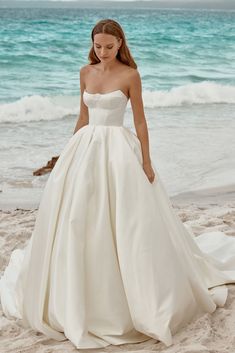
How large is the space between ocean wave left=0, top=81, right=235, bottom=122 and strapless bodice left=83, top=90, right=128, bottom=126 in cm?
713

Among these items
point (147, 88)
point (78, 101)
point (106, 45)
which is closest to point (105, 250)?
point (106, 45)

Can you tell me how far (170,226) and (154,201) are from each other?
0.55 ft

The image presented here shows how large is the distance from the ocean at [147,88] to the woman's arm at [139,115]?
2.89 metres

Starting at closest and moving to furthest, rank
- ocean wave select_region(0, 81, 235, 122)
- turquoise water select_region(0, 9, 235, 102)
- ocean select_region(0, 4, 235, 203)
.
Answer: ocean select_region(0, 4, 235, 203)
ocean wave select_region(0, 81, 235, 122)
turquoise water select_region(0, 9, 235, 102)

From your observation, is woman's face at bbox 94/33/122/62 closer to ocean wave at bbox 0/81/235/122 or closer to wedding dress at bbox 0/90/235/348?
wedding dress at bbox 0/90/235/348

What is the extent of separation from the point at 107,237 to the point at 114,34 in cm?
85

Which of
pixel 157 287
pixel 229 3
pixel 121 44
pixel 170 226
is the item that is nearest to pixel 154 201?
pixel 170 226

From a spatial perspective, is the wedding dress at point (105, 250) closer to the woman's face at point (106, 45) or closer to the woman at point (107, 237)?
the woman at point (107, 237)

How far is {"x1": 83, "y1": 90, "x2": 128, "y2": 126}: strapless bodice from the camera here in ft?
9.79

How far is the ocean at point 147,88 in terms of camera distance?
23.4 ft

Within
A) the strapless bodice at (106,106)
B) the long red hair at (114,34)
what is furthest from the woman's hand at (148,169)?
the long red hair at (114,34)

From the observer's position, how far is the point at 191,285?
3.15 m

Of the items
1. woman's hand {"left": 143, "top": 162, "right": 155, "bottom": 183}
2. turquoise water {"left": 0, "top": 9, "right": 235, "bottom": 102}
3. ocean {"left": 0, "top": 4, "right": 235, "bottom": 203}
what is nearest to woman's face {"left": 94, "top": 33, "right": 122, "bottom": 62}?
woman's hand {"left": 143, "top": 162, "right": 155, "bottom": 183}

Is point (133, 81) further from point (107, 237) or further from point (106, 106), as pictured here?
point (107, 237)
